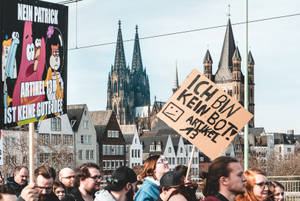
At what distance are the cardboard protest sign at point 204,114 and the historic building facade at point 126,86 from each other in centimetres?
14704

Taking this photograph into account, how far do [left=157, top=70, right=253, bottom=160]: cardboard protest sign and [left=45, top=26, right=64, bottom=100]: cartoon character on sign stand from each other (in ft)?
7.07

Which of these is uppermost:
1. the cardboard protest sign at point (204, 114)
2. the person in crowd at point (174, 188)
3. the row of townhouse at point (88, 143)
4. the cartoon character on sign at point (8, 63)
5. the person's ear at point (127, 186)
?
the cartoon character on sign at point (8, 63)

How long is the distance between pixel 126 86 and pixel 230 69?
160 feet

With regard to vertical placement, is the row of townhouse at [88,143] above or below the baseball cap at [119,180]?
below

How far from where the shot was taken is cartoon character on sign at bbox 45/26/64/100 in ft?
22.4

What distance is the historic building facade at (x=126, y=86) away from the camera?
165 metres

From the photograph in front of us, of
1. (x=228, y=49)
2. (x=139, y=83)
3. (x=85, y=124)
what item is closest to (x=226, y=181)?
(x=85, y=124)

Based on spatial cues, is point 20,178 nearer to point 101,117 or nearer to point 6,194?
point 6,194

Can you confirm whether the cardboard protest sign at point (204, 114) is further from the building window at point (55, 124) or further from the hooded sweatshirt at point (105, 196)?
the building window at point (55, 124)

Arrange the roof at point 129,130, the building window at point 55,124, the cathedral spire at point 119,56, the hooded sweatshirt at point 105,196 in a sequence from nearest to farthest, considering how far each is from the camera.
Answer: the hooded sweatshirt at point 105,196, the building window at point 55,124, the roof at point 129,130, the cathedral spire at point 119,56

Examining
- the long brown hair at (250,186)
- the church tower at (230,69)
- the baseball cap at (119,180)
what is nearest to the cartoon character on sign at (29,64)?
the baseball cap at (119,180)

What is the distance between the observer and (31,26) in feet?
21.6

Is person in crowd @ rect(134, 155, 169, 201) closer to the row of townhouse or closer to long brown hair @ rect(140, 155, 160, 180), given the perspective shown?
long brown hair @ rect(140, 155, 160, 180)

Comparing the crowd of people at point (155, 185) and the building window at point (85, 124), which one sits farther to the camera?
the building window at point (85, 124)
